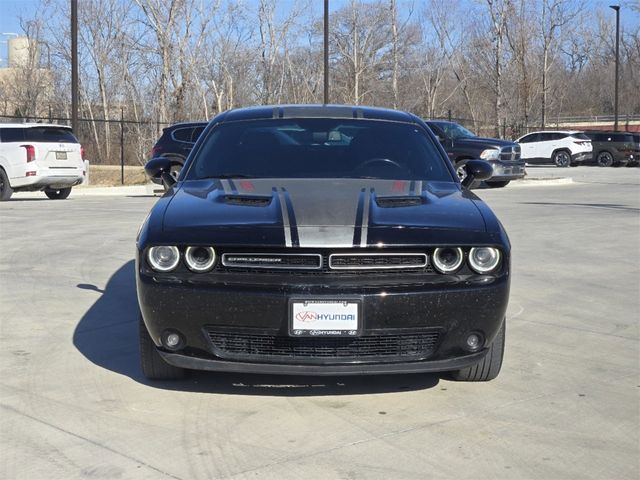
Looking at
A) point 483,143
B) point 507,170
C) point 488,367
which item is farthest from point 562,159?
point 488,367

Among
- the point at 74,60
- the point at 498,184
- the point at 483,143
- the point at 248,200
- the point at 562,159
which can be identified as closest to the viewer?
the point at 248,200

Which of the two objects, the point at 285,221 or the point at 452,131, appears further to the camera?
the point at 452,131

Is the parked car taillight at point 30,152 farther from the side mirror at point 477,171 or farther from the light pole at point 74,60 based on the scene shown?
the side mirror at point 477,171

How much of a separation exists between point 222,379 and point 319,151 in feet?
5.40

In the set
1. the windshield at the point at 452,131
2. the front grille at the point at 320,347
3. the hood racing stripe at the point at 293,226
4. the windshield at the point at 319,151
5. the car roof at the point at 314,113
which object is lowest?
the front grille at the point at 320,347

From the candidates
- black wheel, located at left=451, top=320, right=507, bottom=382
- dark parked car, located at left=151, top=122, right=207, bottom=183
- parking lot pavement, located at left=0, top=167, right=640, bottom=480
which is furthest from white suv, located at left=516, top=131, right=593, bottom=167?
black wheel, located at left=451, top=320, right=507, bottom=382

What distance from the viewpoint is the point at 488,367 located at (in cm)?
500

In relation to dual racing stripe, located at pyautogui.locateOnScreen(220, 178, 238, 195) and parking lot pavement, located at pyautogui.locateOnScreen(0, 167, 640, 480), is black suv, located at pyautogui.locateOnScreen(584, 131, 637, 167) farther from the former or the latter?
dual racing stripe, located at pyautogui.locateOnScreen(220, 178, 238, 195)

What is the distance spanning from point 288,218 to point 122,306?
3.18 m

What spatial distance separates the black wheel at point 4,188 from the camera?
18.4 meters

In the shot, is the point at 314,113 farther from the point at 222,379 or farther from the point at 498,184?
the point at 498,184

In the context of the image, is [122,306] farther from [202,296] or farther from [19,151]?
[19,151]

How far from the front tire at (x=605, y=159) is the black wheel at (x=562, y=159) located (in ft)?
7.85

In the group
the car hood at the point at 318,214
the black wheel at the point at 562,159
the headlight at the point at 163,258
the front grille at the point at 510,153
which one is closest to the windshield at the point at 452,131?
the front grille at the point at 510,153
